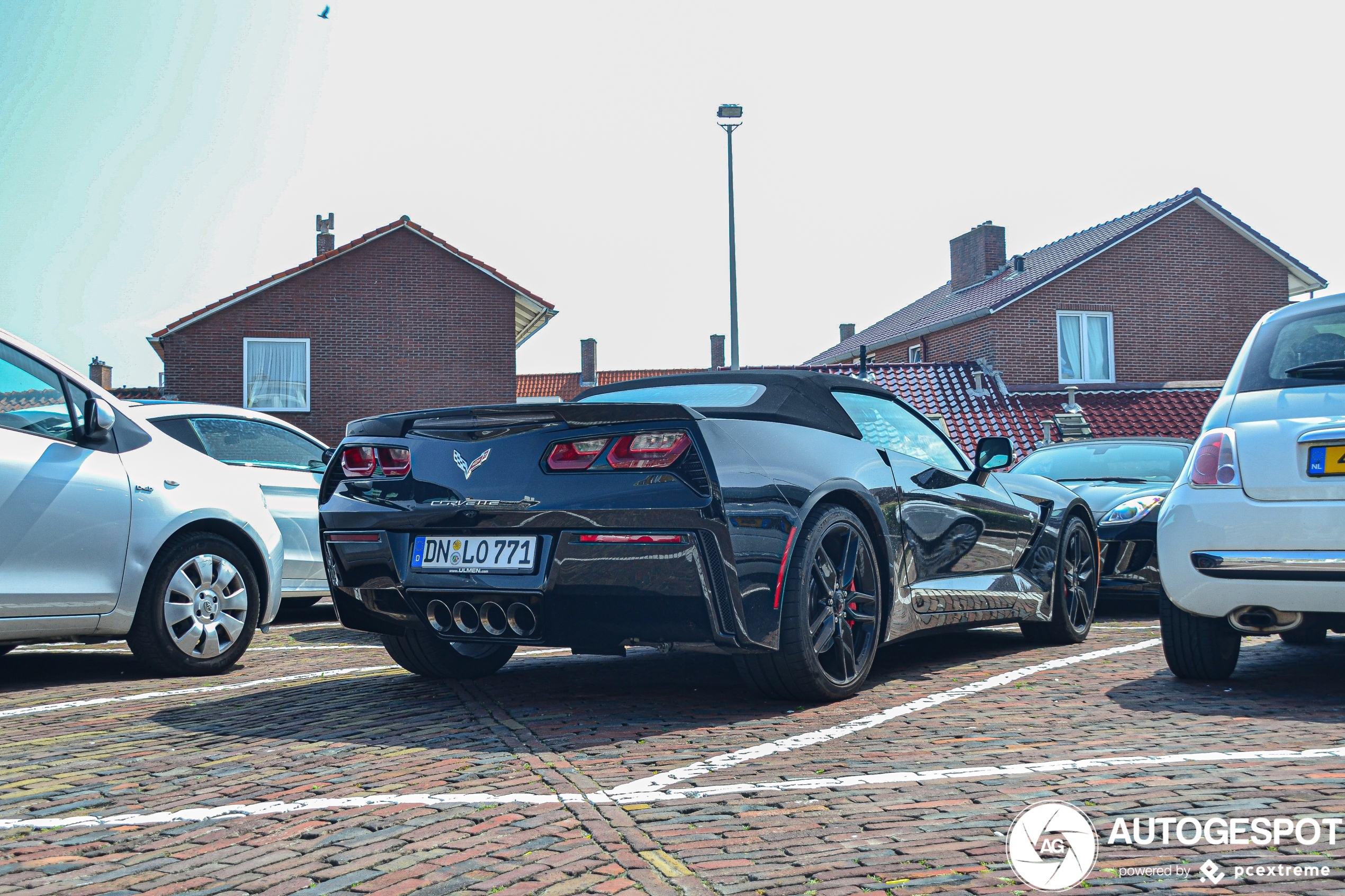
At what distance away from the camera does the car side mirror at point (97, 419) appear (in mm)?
5926

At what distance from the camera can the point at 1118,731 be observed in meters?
4.29

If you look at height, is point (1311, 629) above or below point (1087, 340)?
below

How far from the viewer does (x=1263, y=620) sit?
483 centimetres

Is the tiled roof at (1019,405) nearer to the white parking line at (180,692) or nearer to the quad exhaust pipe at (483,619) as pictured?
the white parking line at (180,692)

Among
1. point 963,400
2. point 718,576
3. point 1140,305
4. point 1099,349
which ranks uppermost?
point 1140,305

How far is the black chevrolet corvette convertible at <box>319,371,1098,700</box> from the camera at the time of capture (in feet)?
14.3

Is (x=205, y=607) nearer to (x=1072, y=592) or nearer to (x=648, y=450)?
(x=648, y=450)

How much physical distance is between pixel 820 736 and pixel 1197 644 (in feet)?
6.63

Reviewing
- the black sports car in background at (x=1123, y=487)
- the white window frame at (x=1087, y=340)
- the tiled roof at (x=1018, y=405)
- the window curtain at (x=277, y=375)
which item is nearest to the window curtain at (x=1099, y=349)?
the white window frame at (x=1087, y=340)

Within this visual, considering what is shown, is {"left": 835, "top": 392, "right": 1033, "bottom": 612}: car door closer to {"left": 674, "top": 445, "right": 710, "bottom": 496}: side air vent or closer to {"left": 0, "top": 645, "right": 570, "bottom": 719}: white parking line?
{"left": 674, "top": 445, "right": 710, "bottom": 496}: side air vent

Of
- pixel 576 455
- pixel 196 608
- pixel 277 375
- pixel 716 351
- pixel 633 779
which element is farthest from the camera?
pixel 716 351

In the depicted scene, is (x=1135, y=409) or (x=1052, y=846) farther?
(x=1135, y=409)

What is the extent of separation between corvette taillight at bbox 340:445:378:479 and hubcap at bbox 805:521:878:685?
72.0 inches

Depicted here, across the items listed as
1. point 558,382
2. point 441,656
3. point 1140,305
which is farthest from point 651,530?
point 558,382
